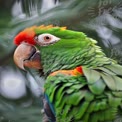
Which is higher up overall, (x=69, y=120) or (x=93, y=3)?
(x=93, y=3)

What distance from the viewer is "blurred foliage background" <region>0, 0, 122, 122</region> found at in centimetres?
135

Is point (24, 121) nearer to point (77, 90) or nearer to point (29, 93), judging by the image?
point (29, 93)

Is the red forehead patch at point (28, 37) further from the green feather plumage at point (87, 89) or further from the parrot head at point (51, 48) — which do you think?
the green feather plumage at point (87, 89)

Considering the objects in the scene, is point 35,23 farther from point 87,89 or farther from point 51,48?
point 87,89

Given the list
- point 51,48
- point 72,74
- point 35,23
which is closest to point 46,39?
point 51,48

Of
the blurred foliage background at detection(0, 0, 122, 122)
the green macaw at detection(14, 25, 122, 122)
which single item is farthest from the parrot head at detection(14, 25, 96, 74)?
the blurred foliage background at detection(0, 0, 122, 122)

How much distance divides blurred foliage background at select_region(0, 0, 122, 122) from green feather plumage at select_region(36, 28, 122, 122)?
227mm

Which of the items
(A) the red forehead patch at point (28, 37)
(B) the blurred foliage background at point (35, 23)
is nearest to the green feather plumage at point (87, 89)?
(A) the red forehead patch at point (28, 37)

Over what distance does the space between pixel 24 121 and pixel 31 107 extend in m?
0.06

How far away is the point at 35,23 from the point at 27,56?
0.26 m

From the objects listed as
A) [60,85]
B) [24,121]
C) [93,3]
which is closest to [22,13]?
[93,3]

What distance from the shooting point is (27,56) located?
1.18m

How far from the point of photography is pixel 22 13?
58.4 inches

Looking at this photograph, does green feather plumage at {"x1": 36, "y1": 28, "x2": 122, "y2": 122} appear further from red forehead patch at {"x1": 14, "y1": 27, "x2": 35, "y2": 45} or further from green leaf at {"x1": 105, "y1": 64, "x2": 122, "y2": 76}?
red forehead patch at {"x1": 14, "y1": 27, "x2": 35, "y2": 45}
